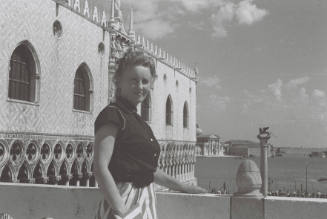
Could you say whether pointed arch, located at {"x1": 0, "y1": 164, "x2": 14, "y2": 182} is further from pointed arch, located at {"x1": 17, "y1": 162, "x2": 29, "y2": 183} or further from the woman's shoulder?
the woman's shoulder

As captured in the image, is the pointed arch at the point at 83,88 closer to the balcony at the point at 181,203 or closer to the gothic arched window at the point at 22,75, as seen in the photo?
the gothic arched window at the point at 22,75

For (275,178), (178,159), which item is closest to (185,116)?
(178,159)

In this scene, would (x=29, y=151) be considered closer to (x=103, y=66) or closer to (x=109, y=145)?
(x=103, y=66)

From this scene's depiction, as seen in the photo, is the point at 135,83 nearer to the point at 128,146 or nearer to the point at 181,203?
the point at 128,146

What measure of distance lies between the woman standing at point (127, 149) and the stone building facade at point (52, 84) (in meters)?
11.3

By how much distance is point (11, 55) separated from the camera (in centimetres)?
1331

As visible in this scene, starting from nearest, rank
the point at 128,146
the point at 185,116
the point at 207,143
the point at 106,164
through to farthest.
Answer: the point at 106,164, the point at 128,146, the point at 185,116, the point at 207,143

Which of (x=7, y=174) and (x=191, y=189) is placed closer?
(x=191, y=189)

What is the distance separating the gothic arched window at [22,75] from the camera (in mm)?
13570

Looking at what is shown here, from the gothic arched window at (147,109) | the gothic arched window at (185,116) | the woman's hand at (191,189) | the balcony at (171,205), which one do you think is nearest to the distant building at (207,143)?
the gothic arched window at (185,116)

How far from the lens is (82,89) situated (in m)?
18.0

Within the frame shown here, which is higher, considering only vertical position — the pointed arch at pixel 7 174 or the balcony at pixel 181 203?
the balcony at pixel 181 203

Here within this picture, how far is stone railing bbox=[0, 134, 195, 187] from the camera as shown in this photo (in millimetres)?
13102

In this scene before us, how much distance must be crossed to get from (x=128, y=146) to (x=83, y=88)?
53.4ft
